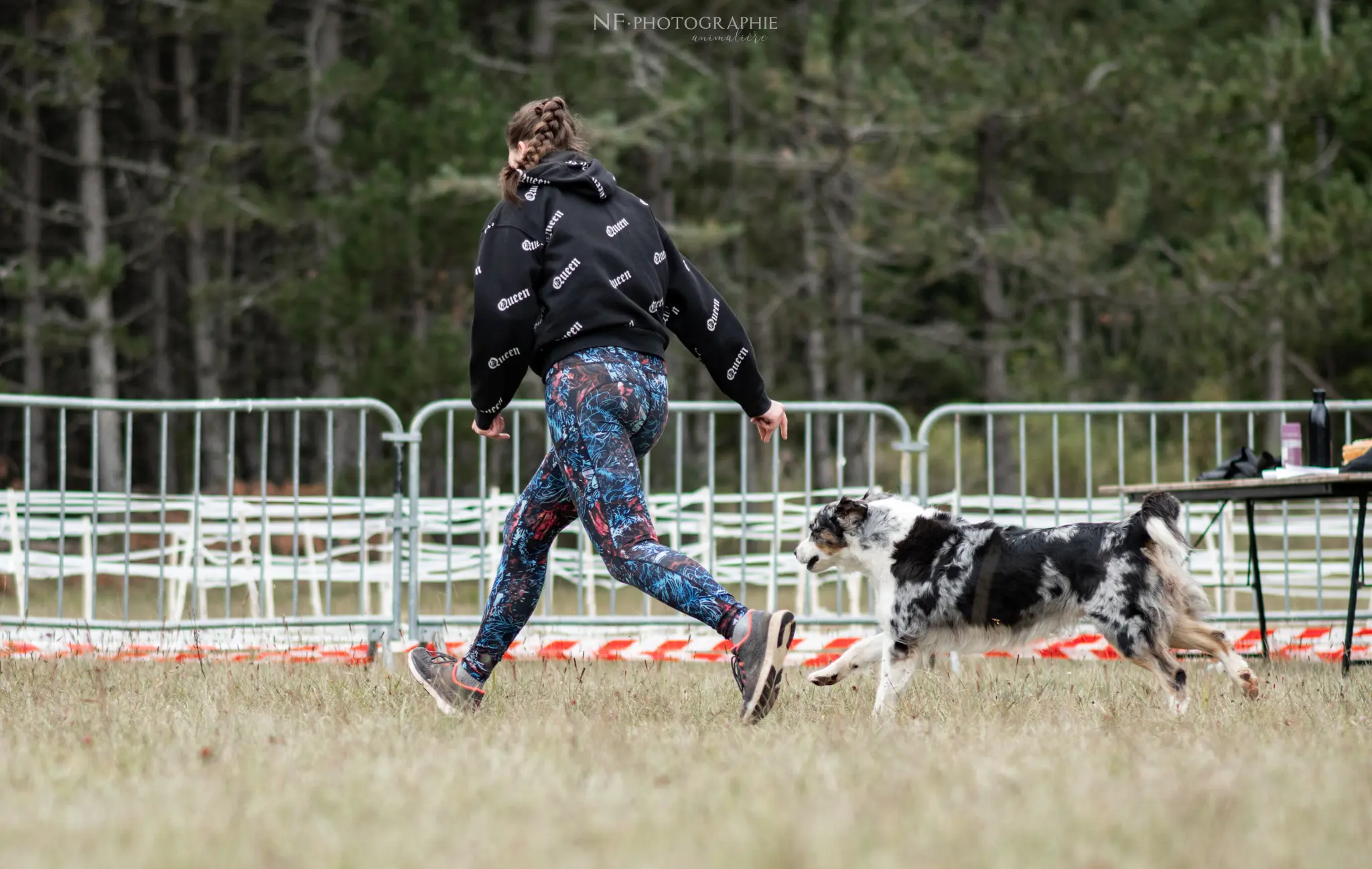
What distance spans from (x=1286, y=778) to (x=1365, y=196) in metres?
16.9

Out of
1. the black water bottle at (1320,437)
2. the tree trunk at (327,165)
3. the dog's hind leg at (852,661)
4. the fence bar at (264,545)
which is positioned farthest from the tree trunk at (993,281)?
the dog's hind leg at (852,661)

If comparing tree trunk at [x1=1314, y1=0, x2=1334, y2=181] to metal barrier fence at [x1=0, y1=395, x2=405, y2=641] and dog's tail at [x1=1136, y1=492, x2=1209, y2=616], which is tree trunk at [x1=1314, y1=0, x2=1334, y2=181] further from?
dog's tail at [x1=1136, y1=492, x2=1209, y2=616]

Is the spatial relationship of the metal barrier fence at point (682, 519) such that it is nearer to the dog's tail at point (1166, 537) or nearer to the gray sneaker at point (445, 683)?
the dog's tail at point (1166, 537)

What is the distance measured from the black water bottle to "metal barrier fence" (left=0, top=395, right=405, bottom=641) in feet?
13.8

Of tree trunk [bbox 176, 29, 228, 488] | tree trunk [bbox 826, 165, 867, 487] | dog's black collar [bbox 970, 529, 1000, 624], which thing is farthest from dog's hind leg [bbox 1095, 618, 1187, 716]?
tree trunk [bbox 176, 29, 228, 488]

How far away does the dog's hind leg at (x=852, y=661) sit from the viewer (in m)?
5.53

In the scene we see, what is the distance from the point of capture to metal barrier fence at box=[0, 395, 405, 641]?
7.52 metres

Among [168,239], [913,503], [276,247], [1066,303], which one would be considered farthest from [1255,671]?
[168,239]

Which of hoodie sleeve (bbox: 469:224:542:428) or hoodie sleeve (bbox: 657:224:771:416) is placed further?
hoodie sleeve (bbox: 657:224:771:416)

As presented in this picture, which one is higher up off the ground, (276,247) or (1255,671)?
(276,247)

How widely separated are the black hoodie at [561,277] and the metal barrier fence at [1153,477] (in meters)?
3.14

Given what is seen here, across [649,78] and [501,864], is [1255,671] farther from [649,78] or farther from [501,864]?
[649,78]

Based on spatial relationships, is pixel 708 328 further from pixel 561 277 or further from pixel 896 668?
pixel 896 668

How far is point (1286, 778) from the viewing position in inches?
133
